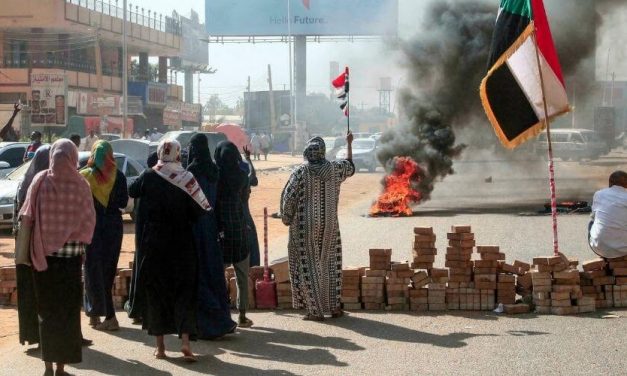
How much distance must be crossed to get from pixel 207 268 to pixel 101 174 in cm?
127

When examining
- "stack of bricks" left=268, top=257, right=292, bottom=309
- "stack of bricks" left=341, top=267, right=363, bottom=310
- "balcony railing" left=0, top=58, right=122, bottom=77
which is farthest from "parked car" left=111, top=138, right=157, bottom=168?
"balcony railing" left=0, top=58, right=122, bottom=77

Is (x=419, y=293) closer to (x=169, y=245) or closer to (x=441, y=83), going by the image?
(x=169, y=245)

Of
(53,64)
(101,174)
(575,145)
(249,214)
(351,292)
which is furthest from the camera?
A: (53,64)

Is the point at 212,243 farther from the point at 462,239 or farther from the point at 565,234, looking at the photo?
the point at 565,234

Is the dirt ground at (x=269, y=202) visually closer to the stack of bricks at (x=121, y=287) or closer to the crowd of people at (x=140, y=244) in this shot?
the stack of bricks at (x=121, y=287)

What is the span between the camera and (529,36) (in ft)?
35.7

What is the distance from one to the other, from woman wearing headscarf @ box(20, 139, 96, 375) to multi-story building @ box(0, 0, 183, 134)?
4287cm

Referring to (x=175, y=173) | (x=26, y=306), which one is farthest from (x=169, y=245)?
(x=26, y=306)

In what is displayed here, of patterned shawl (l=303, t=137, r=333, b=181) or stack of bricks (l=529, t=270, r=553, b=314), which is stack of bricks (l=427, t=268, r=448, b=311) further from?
patterned shawl (l=303, t=137, r=333, b=181)

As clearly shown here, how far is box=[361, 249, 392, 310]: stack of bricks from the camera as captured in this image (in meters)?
10.2

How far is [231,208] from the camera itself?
9.20m

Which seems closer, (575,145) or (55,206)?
(55,206)

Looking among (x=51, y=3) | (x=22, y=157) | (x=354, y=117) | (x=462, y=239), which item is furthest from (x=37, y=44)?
(x=462, y=239)

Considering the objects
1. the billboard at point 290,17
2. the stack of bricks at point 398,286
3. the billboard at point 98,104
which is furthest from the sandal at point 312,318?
the billboard at point 290,17
